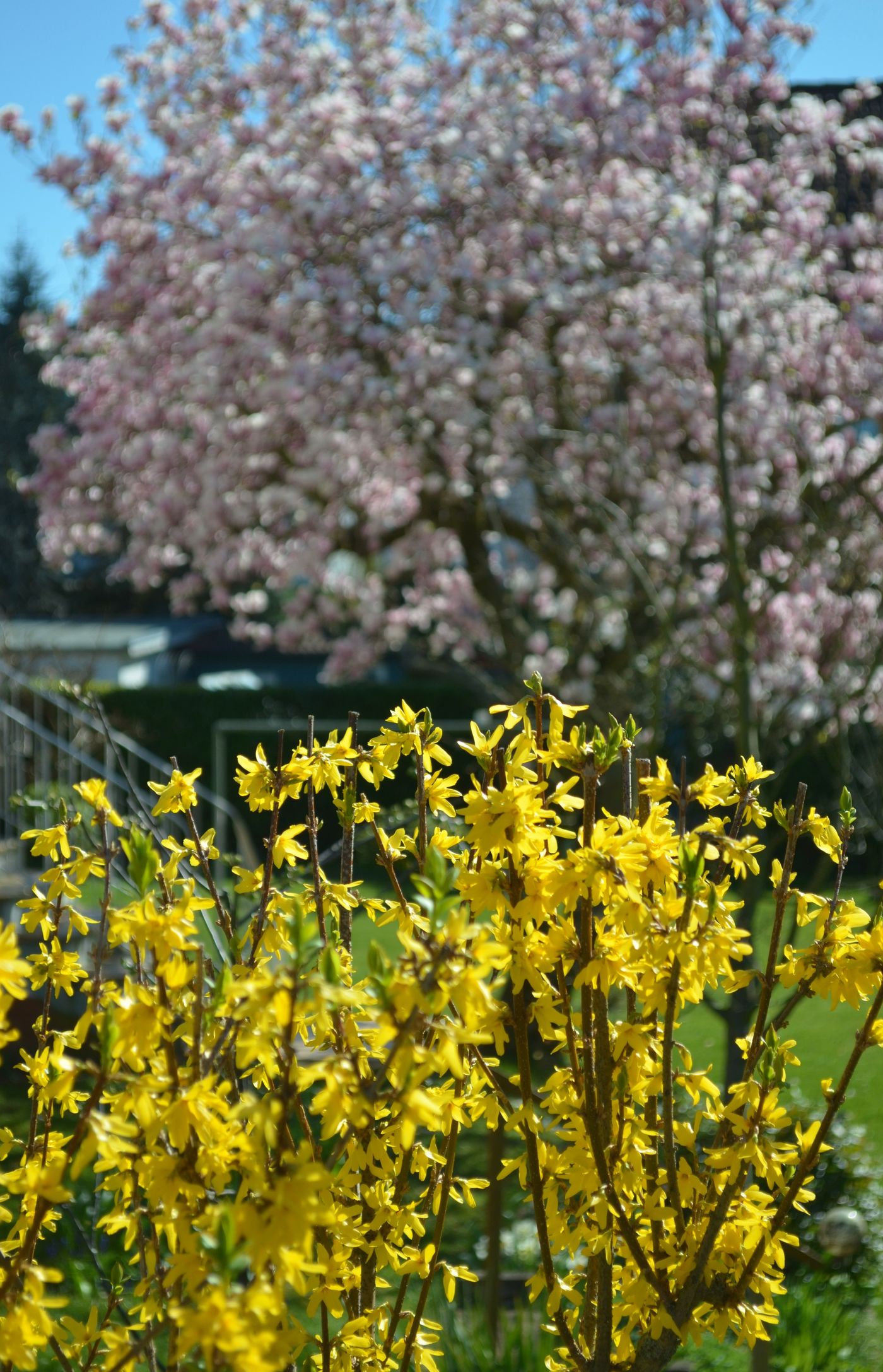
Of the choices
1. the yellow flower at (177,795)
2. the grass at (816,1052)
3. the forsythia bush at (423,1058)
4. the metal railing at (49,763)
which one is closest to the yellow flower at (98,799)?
the forsythia bush at (423,1058)

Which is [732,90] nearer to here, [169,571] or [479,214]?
[479,214]

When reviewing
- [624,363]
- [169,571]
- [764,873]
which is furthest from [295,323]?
[169,571]

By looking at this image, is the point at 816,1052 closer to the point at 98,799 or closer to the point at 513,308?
the point at 513,308

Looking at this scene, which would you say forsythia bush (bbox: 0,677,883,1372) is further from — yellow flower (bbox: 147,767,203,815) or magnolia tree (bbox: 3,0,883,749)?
magnolia tree (bbox: 3,0,883,749)

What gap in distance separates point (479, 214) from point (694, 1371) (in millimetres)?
6450

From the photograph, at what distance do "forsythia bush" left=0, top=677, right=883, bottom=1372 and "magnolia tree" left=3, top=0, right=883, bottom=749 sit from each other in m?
5.12

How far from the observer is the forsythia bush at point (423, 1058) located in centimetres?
120

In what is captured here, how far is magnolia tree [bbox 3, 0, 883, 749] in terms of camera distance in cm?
749

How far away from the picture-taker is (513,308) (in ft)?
A: 27.5

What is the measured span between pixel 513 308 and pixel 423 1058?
777 centimetres

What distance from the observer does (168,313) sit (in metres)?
8.71

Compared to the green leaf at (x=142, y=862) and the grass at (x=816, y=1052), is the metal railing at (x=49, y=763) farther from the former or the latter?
the green leaf at (x=142, y=862)

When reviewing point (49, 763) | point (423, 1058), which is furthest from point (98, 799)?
point (49, 763)

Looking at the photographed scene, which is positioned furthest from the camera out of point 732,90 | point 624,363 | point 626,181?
point 624,363
